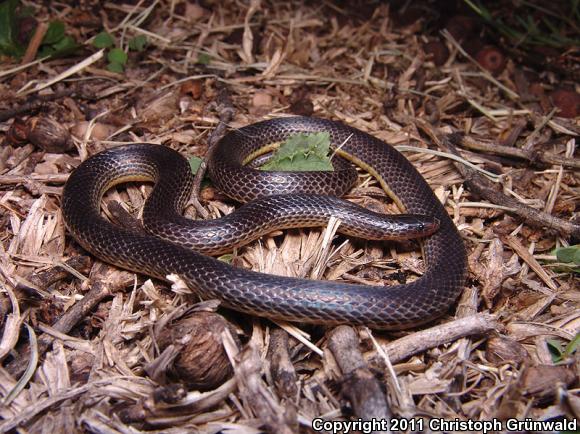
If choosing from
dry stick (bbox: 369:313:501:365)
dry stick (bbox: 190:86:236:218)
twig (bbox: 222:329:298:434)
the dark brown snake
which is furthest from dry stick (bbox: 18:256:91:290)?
dry stick (bbox: 369:313:501:365)

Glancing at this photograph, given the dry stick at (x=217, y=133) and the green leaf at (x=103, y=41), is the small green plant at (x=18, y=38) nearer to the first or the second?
the green leaf at (x=103, y=41)

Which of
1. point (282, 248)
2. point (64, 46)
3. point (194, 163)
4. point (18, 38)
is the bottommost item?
point (282, 248)

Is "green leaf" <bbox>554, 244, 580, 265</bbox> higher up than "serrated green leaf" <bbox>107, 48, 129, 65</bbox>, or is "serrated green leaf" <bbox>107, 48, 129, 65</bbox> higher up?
"serrated green leaf" <bbox>107, 48, 129, 65</bbox>

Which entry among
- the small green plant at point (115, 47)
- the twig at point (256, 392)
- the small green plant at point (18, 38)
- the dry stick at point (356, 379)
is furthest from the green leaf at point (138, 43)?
the dry stick at point (356, 379)

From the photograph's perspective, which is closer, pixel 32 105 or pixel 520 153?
pixel 520 153

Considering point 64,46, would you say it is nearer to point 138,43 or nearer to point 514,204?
point 138,43

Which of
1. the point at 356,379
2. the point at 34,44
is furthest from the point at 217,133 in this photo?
the point at 356,379

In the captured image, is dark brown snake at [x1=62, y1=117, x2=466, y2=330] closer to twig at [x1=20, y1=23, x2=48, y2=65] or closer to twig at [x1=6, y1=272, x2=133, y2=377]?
twig at [x1=6, y1=272, x2=133, y2=377]
